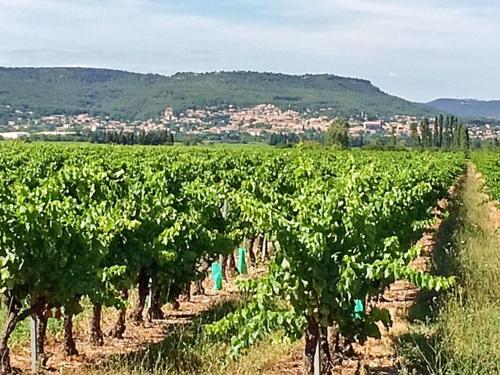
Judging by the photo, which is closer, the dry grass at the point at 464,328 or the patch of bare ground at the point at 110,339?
the dry grass at the point at 464,328

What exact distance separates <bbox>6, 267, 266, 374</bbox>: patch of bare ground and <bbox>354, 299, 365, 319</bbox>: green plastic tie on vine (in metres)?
2.68

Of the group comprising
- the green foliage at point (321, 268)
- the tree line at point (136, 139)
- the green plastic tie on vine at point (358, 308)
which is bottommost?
the tree line at point (136, 139)

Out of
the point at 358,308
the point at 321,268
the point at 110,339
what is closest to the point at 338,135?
the point at 110,339

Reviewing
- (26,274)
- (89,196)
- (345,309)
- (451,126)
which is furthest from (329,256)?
(451,126)

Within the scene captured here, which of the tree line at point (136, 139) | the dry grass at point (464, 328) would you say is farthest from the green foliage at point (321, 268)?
the tree line at point (136, 139)

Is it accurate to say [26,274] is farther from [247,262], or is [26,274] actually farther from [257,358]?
[247,262]

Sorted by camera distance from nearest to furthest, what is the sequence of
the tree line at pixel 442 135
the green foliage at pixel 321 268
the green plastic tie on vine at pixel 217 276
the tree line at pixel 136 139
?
1. the green foliage at pixel 321 268
2. the green plastic tie on vine at pixel 217 276
3. the tree line at pixel 136 139
4. the tree line at pixel 442 135

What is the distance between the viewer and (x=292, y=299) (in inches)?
281

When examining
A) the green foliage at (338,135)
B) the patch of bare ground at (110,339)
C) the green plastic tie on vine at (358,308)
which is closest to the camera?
the green plastic tie on vine at (358,308)

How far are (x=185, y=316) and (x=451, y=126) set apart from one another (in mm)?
121970

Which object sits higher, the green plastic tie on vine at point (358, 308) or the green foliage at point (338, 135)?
the green plastic tie on vine at point (358, 308)

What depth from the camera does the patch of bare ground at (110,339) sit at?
8562 mm

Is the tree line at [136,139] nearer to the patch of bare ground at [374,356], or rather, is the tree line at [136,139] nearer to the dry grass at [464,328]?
the dry grass at [464,328]

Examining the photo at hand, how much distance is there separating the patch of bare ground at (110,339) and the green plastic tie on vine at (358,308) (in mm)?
2681
